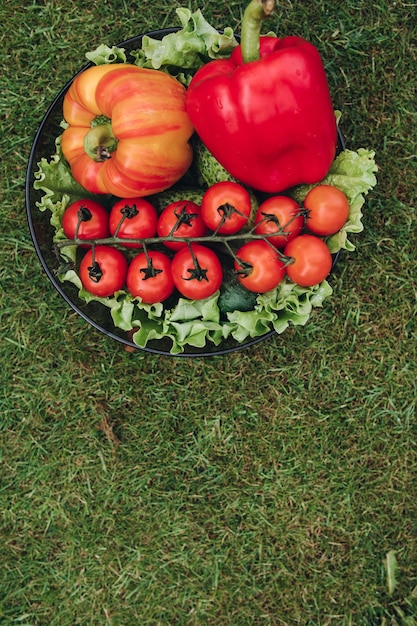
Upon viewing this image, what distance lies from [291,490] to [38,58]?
60.1 inches

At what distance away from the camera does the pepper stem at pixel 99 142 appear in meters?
1.47

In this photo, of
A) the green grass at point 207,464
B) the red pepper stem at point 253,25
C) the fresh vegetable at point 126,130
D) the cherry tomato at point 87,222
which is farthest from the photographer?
the green grass at point 207,464

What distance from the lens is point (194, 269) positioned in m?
1.50

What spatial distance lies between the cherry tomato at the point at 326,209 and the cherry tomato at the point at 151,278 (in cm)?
36

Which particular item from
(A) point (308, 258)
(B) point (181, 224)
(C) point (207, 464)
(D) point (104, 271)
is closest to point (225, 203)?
(B) point (181, 224)

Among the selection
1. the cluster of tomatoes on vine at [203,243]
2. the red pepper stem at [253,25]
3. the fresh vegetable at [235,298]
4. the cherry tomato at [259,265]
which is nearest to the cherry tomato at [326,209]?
the cluster of tomatoes on vine at [203,243]

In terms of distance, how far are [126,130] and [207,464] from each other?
1048 mm

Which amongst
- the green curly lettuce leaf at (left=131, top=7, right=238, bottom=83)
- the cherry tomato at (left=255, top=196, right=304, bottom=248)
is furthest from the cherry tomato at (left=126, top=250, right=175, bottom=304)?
the green curly lettuce leaf at (left=131, top=7, right=238, bottom=83)

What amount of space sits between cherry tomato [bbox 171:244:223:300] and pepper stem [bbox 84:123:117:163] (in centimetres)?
29

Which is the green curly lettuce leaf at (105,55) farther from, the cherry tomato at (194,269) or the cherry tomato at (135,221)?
the cherry tomato at (194,269)

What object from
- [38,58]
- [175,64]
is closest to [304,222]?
[175,64]

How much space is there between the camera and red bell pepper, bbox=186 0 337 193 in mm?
1383

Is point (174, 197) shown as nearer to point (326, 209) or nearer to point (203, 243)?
point (203, 243)

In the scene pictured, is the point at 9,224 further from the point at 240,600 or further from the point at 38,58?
the point at 240,600
